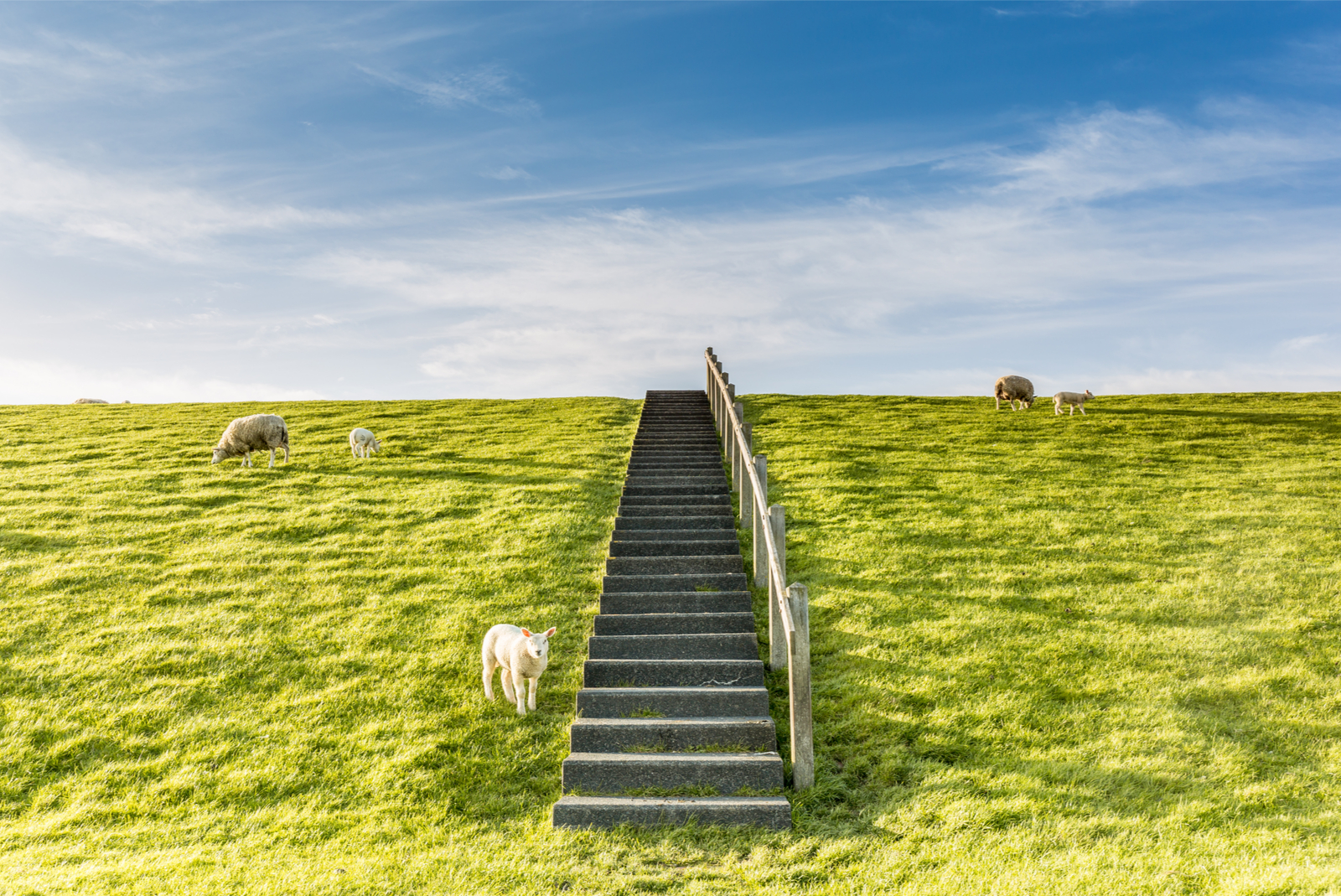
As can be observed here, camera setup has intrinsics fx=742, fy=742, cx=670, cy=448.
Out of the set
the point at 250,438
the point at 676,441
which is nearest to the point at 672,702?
the point at 676,441

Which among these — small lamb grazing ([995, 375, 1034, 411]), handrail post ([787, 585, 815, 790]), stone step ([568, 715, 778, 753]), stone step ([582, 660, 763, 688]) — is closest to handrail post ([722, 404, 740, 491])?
stone step ([582, 660, 763, 688])

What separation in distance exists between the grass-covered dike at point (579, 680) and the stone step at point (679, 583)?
81cm

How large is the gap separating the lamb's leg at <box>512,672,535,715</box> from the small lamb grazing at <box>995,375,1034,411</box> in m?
23.1

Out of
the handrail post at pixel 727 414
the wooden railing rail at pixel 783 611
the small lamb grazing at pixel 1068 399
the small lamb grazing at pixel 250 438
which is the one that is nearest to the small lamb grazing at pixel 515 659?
the wooden railing rail at pixel 783 611

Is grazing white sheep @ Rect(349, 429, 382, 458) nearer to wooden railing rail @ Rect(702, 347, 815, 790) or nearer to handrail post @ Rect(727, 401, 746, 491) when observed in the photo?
handrail post @ Rect(727, 401, 746, 491)

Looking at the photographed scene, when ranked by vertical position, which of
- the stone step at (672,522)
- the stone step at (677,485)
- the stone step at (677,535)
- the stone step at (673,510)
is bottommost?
the stone step at (677,535)

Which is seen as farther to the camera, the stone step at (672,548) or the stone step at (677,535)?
the stone step at (677,535)

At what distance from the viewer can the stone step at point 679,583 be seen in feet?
35.8

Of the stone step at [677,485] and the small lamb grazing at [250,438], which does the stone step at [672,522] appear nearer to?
the stone step at [677,485]

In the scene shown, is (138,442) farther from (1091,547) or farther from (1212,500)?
(1212,500)

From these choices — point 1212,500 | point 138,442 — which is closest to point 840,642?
point 1212,500

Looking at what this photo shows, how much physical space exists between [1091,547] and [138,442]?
25.9 meters

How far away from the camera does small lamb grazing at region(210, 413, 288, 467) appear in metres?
19.7

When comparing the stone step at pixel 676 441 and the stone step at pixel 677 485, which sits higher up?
the stone step at pixel 676 441
